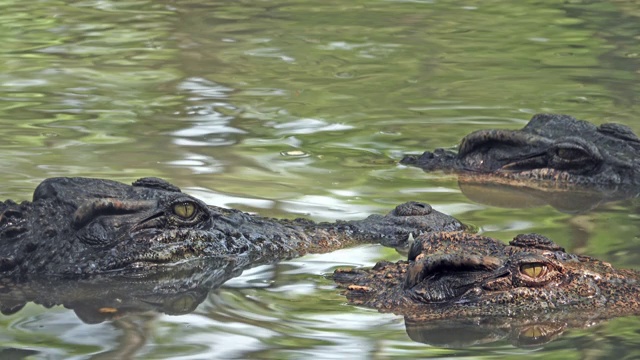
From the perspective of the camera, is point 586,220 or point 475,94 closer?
point 586,220

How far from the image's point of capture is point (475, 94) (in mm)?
12875

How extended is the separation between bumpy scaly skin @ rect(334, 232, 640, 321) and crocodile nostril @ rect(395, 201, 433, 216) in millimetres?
1586

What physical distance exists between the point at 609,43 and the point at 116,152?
23.8ft

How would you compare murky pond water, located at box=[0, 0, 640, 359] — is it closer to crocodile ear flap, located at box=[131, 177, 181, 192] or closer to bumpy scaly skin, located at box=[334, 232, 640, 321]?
bumpy scaly skin, located at box=[334, 232, 640, 321]

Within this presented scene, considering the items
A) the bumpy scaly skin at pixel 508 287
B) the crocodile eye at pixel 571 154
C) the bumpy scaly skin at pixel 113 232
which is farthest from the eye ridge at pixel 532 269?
the crocodile eye at pixel 571 154

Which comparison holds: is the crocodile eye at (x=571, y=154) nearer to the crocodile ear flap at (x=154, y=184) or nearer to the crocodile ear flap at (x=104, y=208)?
the crocodile ear flap at (x=154, y=184)

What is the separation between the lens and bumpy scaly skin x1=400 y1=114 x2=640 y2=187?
9672 mm

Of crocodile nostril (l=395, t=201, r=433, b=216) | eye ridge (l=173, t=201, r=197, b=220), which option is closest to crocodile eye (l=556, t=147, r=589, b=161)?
crocodile nostril (l=395, t=201, r=433, b=216)

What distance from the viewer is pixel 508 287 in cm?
595

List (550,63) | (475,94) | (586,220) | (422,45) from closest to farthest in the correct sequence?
(586,220) < (475,94) < (550,63) < (422,45)

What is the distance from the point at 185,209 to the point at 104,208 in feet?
1.47

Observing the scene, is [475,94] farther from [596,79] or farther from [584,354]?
[584,354]

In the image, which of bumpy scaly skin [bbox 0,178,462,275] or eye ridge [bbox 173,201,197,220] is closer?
bumpy scaly skin [bbox 0,178,462,275]

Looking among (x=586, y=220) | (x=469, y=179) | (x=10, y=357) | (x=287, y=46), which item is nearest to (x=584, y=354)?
(x=10, y=357)
